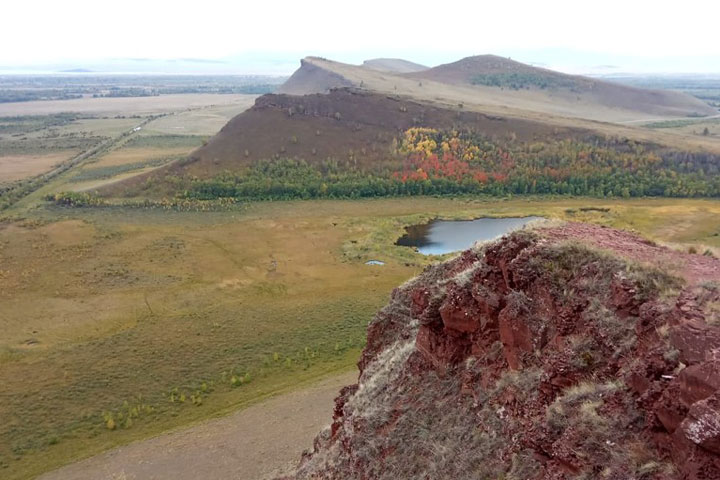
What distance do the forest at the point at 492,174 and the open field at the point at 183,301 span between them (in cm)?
639

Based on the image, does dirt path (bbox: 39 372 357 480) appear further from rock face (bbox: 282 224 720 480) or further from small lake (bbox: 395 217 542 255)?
small lake (bbox: 395 217 542 255)

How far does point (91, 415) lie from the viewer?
105 feet

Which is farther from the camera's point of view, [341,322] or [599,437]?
[341,322]

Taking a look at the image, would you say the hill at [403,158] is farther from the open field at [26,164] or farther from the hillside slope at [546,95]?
the hillside slope at [546,95]

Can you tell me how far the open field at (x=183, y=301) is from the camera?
107 ft

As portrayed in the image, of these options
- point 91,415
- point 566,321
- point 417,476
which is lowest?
point 91,415

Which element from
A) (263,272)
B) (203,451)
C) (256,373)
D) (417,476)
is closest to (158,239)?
(263,272)

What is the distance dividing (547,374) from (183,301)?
134 ft

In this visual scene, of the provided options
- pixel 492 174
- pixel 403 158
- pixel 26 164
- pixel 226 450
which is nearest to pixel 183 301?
pixel 226 450

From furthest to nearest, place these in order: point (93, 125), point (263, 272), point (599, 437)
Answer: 1. point (93, 125)
2. point (263, 272)
3. point (599, 437)

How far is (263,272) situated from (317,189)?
36.9m

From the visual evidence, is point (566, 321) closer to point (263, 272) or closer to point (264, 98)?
point (263, 272)

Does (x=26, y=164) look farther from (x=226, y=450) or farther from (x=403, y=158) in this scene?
(x=226, y=450)

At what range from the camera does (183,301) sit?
160 ft
